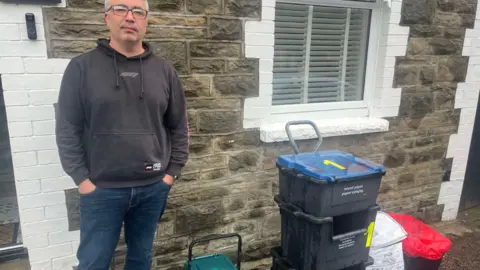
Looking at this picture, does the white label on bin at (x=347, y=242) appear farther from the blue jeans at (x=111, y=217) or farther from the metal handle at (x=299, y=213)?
the blue jeans at (x=111, y=217)

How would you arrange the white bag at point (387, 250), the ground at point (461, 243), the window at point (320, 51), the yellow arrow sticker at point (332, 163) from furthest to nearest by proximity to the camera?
the ground at point (461, 243) → the window at point (320, 51) → the white bag at point (387, 250) → the yellow arrow sticker at point (332, 163)

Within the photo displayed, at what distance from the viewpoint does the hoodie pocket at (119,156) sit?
203 centimetres

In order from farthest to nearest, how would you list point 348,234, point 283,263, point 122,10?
1. point 283,263
2. point 348,234
3. point 122,10

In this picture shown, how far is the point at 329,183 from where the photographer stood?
7.61ft

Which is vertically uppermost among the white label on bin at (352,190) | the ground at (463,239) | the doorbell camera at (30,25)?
the doorbell camera at (30,25)

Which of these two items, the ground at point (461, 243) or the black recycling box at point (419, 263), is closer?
the black recycling box at point (419, 263)

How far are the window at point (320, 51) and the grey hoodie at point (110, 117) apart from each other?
1529 mm

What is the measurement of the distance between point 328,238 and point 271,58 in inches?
57.6

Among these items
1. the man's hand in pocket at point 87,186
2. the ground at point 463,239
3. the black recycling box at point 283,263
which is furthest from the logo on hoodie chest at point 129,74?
the ground at point 463,239

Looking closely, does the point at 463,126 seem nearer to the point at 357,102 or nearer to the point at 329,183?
the point at 357,102

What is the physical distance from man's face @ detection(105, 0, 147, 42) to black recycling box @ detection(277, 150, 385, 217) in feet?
4.19

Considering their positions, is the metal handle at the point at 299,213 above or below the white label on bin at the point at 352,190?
below

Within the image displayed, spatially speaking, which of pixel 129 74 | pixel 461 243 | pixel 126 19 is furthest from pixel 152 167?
pixel 461 243

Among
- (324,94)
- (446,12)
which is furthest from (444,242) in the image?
(446,12)
